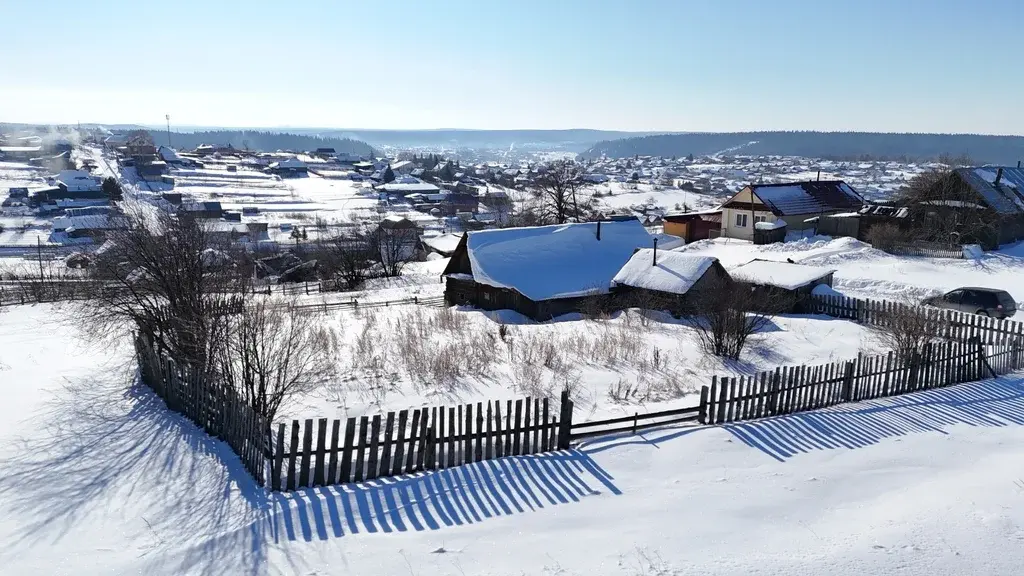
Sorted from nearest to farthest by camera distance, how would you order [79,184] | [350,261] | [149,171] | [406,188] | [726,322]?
1. [726,322]
2. [350,261]
3. [79,184]
4. [149,171]
5. [406,188]

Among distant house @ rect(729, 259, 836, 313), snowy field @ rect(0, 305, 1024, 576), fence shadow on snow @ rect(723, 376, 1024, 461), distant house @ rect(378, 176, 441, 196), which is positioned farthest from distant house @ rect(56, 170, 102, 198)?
fence shadow on snow @ rect(723, 376, 1024, 461)

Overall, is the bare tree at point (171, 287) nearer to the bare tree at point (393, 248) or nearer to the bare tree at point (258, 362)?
the bare tree at point (258, 362)

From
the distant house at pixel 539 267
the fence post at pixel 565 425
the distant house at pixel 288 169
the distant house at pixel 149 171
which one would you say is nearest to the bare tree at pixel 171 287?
the fence post at pixel 565 425

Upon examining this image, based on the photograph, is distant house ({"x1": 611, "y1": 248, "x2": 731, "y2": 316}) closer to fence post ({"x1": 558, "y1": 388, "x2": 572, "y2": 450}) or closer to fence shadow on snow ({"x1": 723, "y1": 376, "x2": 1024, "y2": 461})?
fence shadow on snow ({"x1": 723, "y1": 376, "x2": 1024, "y2": 461})

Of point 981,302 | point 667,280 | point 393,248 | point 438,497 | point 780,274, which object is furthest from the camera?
point 393,248

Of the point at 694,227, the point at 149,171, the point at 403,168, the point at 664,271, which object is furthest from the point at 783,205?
the point at 403,168

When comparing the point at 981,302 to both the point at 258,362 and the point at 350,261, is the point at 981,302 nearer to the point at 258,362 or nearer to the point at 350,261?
the point at 258,362

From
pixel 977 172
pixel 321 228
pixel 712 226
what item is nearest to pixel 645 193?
pixel 321 228
